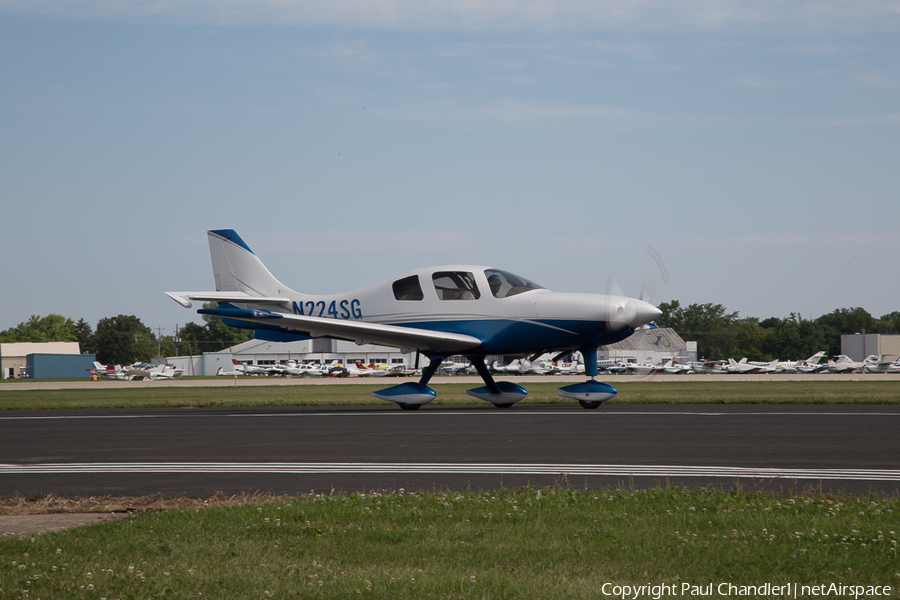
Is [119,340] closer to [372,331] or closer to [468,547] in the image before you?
[372,331]

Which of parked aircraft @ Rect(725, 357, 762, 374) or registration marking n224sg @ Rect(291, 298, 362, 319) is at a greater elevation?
registration marking n224sg @ Rect(291, 298, 362, 319)

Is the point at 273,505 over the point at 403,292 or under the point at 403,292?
under

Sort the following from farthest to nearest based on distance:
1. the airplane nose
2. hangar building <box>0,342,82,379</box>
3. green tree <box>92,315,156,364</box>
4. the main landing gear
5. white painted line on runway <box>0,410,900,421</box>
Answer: green tree <box>92,315,156,364</box> → hangar building <box>0,342,82,379</box> → the main landing gear → the airplane nose → white painted line on runway <box>0,410,900,421</box>

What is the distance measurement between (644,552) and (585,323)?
12947 mm

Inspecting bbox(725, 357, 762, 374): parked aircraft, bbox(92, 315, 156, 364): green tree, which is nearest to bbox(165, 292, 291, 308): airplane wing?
bbox(725, 357, 762, 374): parked aircraft

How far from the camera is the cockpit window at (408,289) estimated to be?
1902 centimetres

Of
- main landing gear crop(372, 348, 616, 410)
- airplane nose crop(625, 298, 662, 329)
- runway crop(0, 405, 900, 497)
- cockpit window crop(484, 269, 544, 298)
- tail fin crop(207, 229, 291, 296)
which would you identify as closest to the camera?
runway crop(0, 405, 900, 497)

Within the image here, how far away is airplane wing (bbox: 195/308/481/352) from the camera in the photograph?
17969mm

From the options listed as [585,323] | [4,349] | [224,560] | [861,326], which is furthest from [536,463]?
[861,326]

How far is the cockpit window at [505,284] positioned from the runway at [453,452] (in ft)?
10.6

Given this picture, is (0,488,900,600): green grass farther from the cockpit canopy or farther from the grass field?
the cockpit canopy

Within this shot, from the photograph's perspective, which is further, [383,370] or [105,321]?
[105,321]

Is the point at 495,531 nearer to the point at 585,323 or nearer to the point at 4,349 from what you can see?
the point at 585,323

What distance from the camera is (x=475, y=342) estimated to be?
18.1 meters
